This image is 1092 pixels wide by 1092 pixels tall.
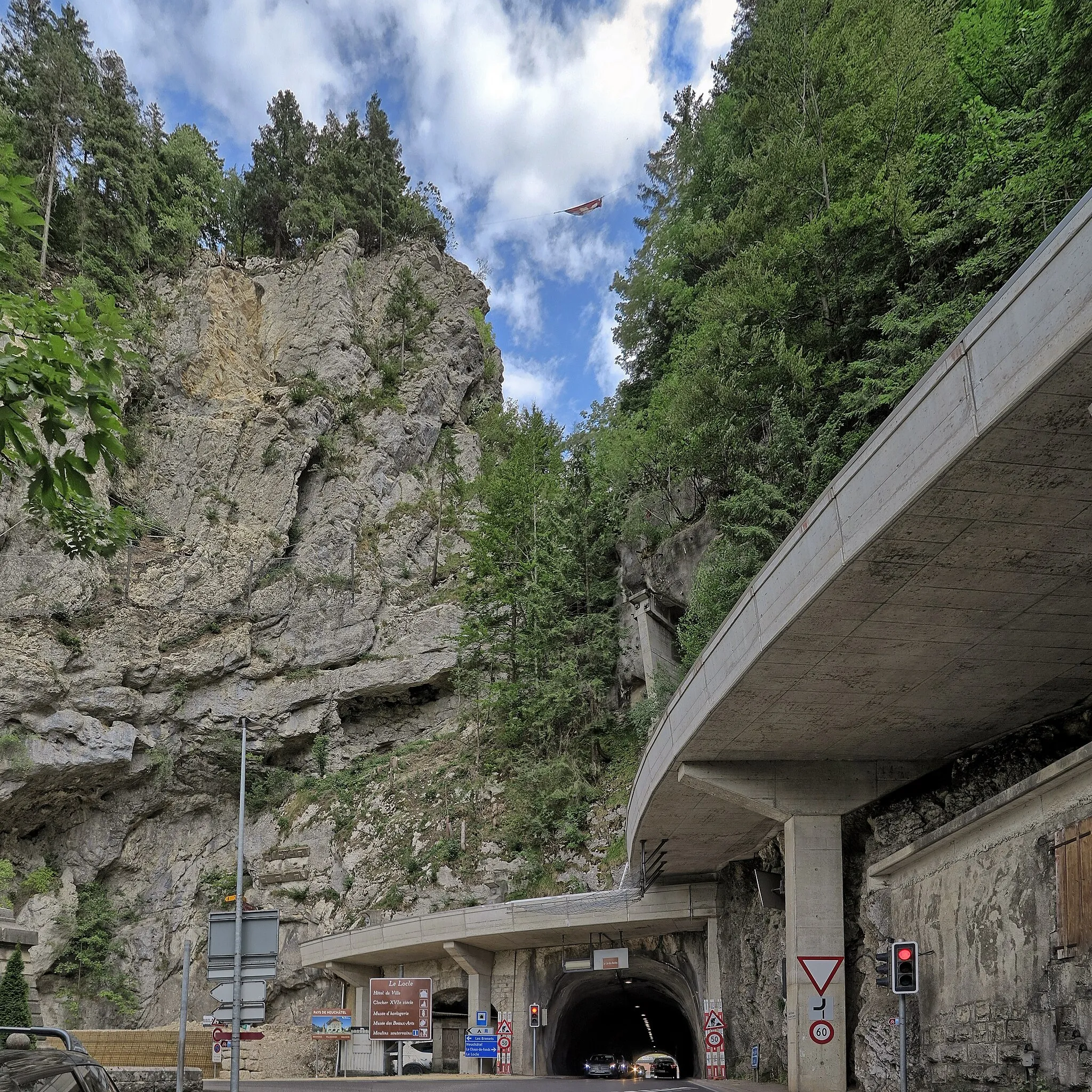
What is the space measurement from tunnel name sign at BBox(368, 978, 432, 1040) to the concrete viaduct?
6.71m

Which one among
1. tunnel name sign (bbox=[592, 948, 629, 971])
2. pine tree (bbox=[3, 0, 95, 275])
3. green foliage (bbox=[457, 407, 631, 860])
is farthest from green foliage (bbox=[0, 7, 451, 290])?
tunnel name sign (bbox=[592, 948, 629, 971])

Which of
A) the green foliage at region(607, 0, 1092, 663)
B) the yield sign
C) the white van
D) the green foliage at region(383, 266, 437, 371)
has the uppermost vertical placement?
the green foliage at region(383, 266, 437, 371)

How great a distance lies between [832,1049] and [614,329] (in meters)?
36.4

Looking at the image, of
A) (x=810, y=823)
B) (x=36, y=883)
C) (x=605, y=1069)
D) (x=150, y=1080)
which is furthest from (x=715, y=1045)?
(x=36, y=883)

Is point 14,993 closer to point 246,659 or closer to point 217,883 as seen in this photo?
point 217,883

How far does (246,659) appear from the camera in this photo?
40844 mm

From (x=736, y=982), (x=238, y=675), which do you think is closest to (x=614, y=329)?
(x=238, y=675)

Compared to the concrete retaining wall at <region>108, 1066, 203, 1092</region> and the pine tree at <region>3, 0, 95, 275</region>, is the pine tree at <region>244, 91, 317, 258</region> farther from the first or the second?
the concrete retaining wall at <region>108, 1066, 203, 1092</region>

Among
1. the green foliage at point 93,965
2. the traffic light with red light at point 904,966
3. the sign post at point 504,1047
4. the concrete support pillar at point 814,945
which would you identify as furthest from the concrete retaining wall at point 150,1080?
the green foliage at point 93,965

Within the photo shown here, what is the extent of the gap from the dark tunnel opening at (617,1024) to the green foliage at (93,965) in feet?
51.9

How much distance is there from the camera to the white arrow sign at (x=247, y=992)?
9109 mm

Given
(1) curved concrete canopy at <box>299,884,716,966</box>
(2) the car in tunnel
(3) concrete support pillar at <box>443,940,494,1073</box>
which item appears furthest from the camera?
(2) the car in tunnel

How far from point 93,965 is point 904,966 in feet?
106

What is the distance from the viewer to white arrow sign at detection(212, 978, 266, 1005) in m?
9.11
